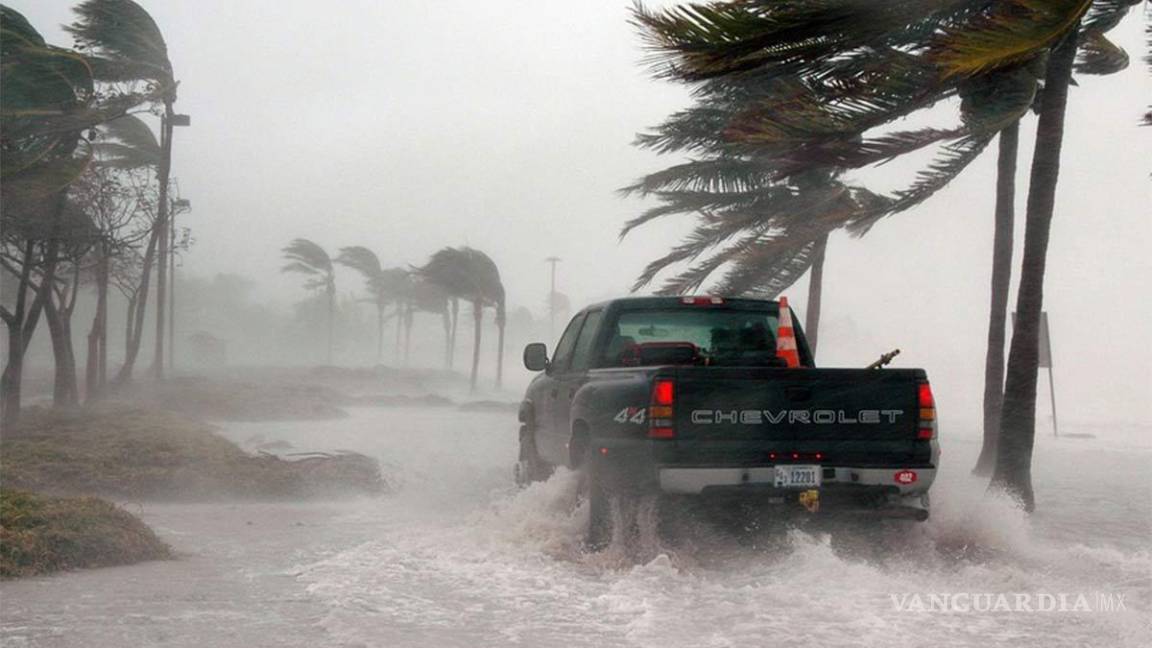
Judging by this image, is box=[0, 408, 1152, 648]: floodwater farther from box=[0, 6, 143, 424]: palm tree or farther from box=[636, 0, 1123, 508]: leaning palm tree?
box=[0, 6, 143, 424]: palm tree

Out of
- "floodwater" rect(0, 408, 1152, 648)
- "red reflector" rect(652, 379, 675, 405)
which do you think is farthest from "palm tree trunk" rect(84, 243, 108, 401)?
"red reflector" rect(652, 379, 675, 405)

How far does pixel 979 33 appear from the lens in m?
9.79

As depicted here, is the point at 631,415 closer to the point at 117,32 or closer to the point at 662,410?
the point at 662,410

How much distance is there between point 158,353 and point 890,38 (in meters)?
31.9

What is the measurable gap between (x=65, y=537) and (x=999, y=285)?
37.9 feet

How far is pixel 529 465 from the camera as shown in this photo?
37.6 ft

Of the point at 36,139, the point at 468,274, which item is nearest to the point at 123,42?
the point at 36,139

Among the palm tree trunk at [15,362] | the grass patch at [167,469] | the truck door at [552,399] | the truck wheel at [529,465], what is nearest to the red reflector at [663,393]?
the truck door at [552,399]

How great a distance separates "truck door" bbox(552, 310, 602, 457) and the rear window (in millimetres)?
224

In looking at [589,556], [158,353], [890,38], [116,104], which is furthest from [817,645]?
[158,353]

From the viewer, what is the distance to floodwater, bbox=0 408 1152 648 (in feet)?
20.5

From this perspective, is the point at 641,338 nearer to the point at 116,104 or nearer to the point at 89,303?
the point at 116,104

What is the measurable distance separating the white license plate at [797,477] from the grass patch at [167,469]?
7.41 meters

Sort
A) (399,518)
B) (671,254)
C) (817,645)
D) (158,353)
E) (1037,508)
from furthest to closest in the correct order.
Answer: (158,353)
(671,254)
(1037,508)
(399,518)
(817,645)
